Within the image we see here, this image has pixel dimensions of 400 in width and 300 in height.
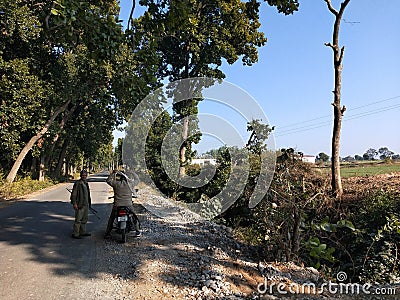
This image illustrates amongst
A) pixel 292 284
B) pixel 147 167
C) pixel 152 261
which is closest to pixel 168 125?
pixel 147 167

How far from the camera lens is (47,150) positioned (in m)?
27.7

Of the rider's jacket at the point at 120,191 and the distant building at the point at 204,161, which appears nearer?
the rider's jacket at the point at 120,191

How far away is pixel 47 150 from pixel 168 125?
500 inches

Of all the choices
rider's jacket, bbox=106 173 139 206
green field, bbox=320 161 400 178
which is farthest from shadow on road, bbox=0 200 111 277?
green field, bbox=320 161 400 178

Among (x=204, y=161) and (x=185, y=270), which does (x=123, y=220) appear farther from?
(x=204, y=161)

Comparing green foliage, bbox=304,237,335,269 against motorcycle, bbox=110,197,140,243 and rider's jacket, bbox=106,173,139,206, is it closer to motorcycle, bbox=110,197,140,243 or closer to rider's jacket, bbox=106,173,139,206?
motorcycle, bbox=110,197,140,243

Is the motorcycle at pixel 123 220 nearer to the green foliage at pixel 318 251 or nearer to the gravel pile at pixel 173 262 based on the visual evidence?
the gravel pile at pixel 173 262

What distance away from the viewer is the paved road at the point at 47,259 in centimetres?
470

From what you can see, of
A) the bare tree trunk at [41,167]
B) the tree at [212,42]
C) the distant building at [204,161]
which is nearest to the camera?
the distant building at [204,161]

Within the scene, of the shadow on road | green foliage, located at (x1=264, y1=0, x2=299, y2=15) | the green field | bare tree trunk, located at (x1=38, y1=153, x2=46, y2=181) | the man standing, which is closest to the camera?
the shadow on road
